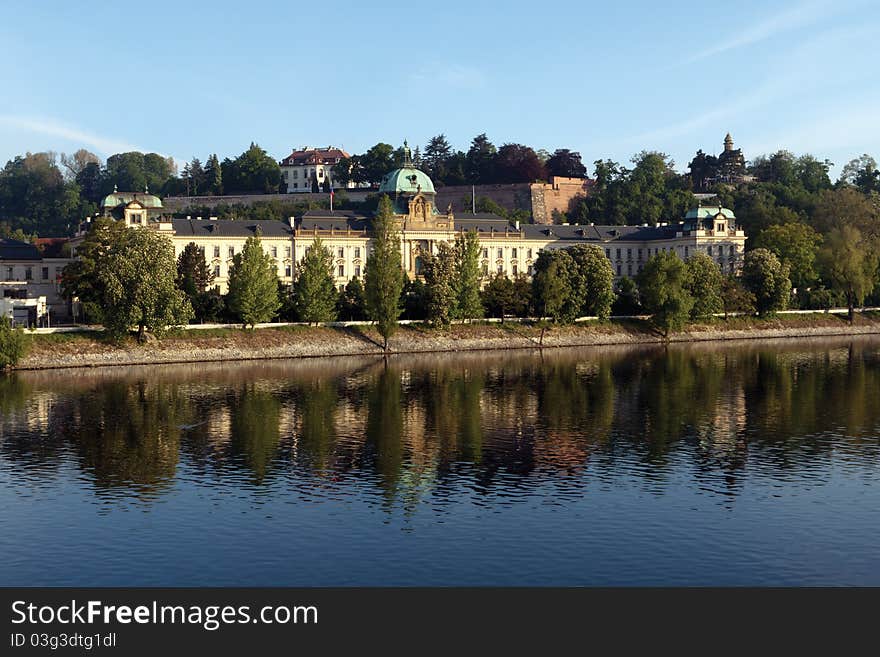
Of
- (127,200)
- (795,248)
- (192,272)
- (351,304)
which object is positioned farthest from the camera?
(795,248)

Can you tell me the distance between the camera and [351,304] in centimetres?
12312

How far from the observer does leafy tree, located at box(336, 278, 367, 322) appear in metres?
123

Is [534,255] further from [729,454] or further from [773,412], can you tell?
[729,454]

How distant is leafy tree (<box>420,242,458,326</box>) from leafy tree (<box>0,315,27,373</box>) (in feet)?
145

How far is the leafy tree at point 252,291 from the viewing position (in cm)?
11356

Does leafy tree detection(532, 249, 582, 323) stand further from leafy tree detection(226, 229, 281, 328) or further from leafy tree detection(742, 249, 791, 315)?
leafy tree detection(226, 229, 281, 328)

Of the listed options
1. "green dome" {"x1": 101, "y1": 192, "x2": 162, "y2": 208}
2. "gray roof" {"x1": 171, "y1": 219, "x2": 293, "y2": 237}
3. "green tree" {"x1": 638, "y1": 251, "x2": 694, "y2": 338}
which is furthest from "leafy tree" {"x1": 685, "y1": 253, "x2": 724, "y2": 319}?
"green dome" {"x1": 101, "y1": 192, "x2": 162, "y2": 208}

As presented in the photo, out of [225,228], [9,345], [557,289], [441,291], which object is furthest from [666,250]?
[9,345]

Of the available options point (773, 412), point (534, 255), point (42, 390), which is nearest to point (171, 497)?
point (42, 390)

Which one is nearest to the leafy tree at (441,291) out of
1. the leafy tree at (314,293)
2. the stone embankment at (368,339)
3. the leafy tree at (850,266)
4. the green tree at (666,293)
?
the stone embankment at (368,339)

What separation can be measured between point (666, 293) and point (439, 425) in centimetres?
6573

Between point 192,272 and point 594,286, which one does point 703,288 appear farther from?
point 192,272

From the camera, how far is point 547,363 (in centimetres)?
10844
